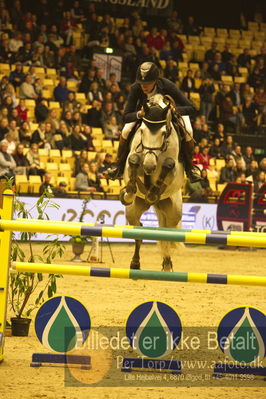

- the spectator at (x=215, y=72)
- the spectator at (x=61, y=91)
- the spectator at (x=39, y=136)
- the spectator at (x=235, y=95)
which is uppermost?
the spectator at (x=215, y=72)

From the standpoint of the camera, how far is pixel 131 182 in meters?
7.14

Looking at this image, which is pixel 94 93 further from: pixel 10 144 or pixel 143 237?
pixel 143 237

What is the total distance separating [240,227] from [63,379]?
1091cm

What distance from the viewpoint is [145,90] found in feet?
24.4

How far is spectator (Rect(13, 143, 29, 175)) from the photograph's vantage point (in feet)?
50.5

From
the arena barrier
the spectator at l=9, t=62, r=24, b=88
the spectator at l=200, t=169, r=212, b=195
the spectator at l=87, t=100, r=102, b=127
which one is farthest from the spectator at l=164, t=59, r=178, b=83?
the arena barrier

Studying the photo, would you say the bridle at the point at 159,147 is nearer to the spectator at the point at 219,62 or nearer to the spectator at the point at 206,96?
the spectator at the point at 206,96

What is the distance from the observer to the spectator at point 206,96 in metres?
20.9

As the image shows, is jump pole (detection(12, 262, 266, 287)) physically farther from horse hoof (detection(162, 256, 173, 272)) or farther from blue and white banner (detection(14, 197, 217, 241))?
blue and white banner (detection(14, 197, 217, 241))

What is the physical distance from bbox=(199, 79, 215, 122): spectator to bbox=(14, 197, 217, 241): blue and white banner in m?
5.27

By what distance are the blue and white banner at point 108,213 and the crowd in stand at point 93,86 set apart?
65 centimetres

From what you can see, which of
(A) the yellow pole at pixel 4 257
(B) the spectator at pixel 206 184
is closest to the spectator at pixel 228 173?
(B) the spectator at pixel 206 184

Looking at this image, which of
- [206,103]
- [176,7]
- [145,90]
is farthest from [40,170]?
[176,7]

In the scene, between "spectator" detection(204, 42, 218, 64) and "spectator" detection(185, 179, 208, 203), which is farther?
"spectator" detection(204, 42, 218, 64)
